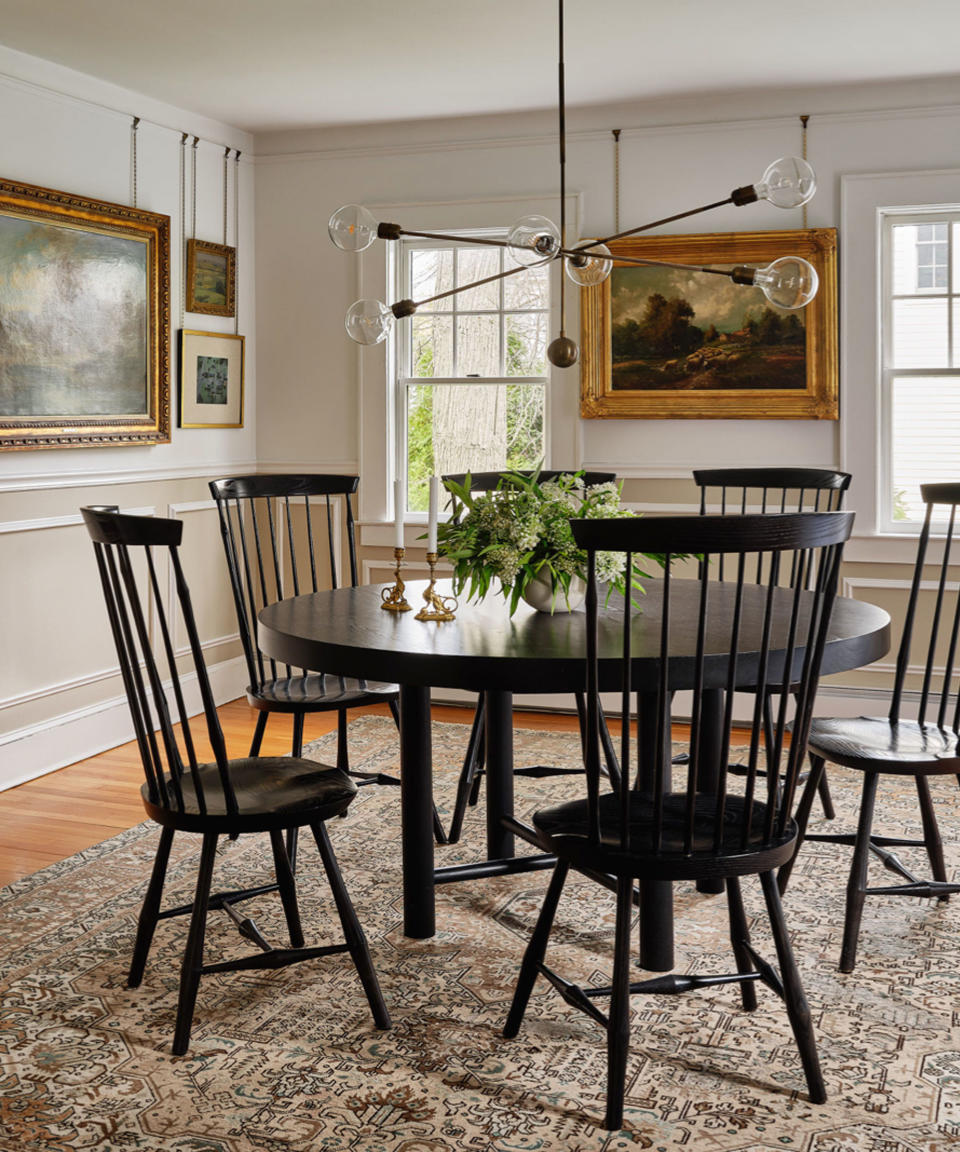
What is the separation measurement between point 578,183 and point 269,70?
1.39 m

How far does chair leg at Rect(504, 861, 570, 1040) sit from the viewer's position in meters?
2.30

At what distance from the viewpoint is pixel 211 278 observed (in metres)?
5.34

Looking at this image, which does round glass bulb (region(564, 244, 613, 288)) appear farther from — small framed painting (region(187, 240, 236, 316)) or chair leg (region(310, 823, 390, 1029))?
small framed painting (region(187, 240, 236, 316))

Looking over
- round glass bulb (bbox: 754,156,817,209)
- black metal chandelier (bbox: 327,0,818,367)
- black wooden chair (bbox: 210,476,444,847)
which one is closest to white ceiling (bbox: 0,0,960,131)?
black metal chandelier (bbox: 327,0,818,367)

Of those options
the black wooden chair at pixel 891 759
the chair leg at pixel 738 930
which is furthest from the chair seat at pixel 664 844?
the black wooden chair at pixel 891 759

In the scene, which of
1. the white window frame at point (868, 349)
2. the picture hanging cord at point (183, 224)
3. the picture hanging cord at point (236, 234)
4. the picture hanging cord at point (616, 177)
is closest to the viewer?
the white window frame at point (868, 349)

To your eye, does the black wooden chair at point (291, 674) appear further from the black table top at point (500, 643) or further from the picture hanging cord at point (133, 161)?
the picture hanging cord at point (133, 161)

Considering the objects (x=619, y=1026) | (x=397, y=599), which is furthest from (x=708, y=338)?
(x=619, y=1026)

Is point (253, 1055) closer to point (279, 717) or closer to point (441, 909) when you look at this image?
point (441, 909)

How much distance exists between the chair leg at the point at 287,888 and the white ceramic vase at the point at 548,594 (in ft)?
2.64

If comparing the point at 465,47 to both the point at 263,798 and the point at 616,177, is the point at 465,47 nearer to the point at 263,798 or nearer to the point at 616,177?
the point at 616,177

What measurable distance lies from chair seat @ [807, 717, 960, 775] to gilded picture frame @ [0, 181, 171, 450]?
2.92 m

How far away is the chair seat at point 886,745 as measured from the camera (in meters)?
2.66

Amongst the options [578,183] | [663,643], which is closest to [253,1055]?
[663,643]
